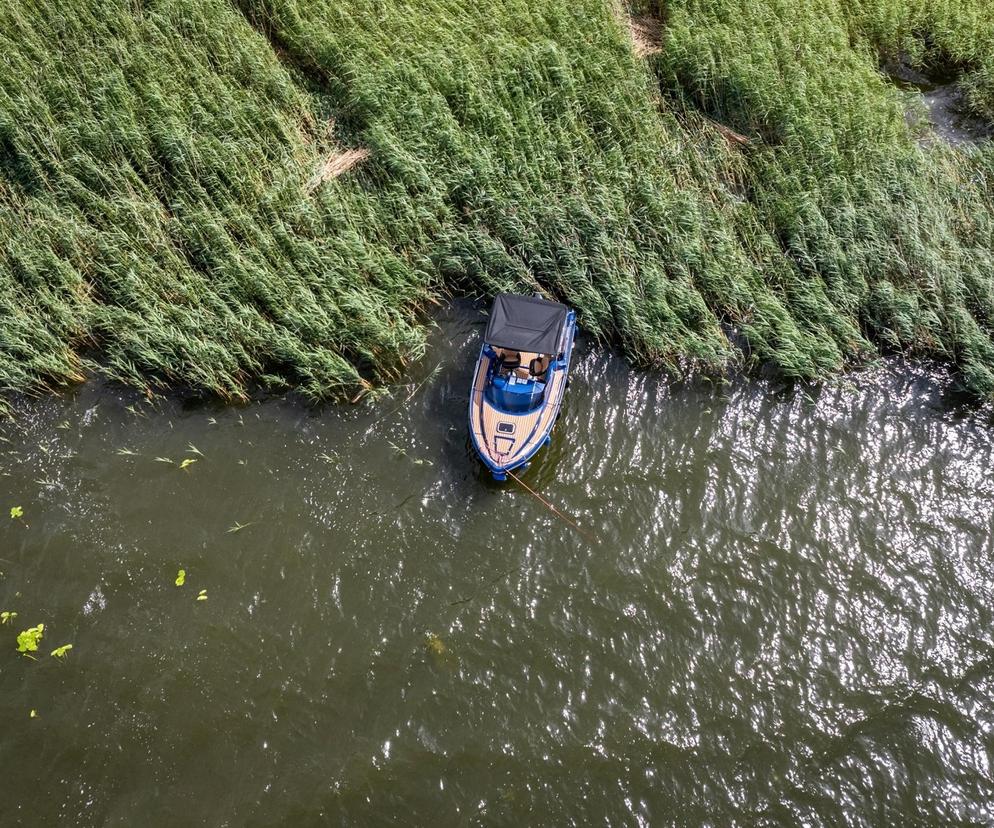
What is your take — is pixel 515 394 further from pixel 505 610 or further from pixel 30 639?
pixel 30 639

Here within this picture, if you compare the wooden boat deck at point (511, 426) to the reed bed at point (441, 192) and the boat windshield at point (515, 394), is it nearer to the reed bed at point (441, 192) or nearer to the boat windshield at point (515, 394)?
the boat windshield at point (515, 394)

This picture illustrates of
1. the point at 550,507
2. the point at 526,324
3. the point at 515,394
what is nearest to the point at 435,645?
the point at 550,507

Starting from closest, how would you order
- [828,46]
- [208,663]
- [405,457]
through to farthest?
[208,663] → [405,457] → [828,46]

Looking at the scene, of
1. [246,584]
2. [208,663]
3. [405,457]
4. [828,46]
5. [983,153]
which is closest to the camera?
[208,663]

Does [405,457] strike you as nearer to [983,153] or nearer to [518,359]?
[518,359]

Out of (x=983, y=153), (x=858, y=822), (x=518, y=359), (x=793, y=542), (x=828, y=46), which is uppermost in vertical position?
(x=828, y=46)

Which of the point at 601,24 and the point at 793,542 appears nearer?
the point at 793,542

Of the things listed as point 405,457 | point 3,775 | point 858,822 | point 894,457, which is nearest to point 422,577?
point 405,457
